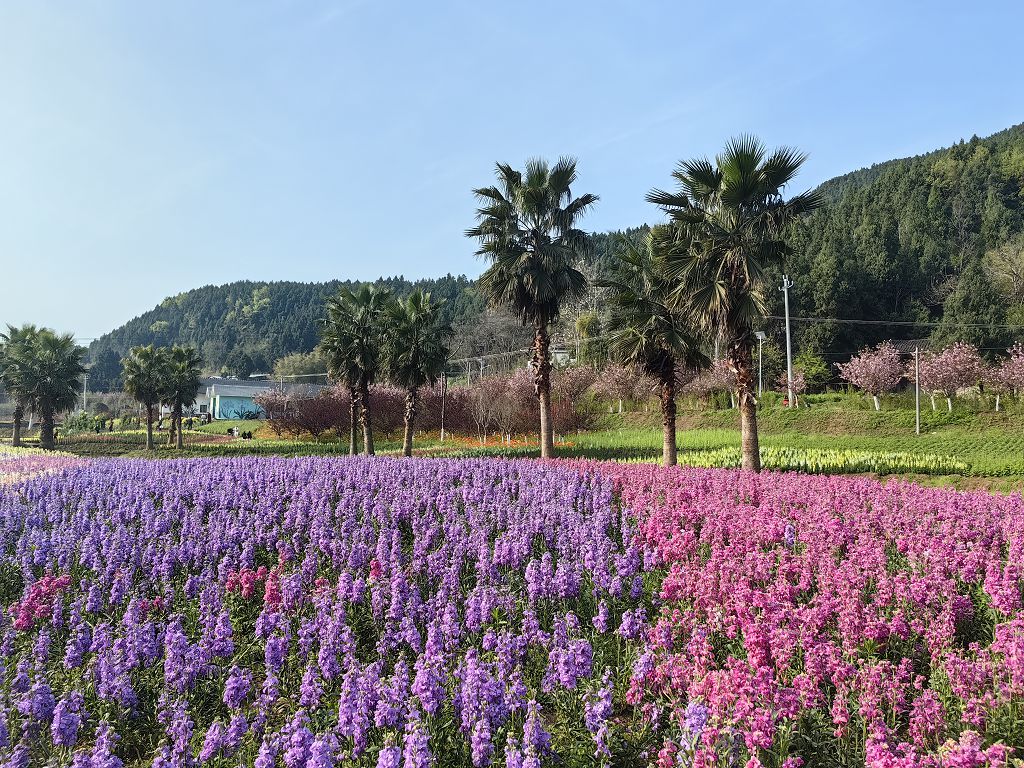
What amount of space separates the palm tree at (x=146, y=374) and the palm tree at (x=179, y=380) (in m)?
0.40

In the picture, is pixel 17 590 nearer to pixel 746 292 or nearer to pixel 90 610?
pixel 90 610

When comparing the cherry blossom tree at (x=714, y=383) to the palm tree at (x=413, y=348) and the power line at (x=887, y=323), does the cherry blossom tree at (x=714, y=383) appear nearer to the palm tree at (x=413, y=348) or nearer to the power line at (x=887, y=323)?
the power line at (x=887, y=323)

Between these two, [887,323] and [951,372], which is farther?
[887,323]

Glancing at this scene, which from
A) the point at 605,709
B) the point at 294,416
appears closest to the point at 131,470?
the point at 605,709

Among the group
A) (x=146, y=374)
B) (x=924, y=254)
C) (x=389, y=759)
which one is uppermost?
(x=924, y=254)

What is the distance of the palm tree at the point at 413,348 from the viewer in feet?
90.6

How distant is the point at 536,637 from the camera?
5.57 meters

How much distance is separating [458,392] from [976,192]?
79656 millimetres

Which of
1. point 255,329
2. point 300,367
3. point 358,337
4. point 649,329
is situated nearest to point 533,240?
point 649,329

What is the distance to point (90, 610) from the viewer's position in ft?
24.3

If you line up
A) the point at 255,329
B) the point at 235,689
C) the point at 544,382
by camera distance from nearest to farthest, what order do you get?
the point at 235,689 < the point at 544,382 < the point at 255,329

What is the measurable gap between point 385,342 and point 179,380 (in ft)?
88.5

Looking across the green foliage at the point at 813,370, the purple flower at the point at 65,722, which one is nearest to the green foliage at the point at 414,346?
the purple flower at the point at 65,722

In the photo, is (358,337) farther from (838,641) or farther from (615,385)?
(838,641)
